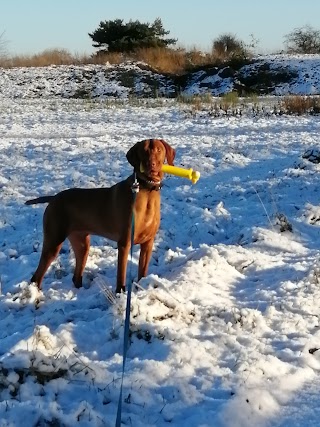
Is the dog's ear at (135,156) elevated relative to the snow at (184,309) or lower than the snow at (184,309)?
elevated

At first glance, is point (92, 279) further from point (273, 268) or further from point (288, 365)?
point (288, 365)

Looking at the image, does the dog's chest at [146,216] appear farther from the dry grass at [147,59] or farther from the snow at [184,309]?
the dry grass at [147,59]

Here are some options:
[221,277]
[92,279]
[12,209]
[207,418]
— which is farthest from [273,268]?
[12,209]

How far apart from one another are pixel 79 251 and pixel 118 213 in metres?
0.69

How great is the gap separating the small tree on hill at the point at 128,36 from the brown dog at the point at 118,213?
3907cm

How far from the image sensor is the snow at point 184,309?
123 inches

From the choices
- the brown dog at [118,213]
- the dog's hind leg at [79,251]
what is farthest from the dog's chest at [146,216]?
the dog's hind leg at [79,251]

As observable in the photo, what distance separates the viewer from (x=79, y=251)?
5219 mm

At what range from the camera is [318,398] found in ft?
10.5

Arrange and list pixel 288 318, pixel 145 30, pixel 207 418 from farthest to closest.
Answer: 1. pixel 145 30
2. pixel 288 318
3. pixel 207 418

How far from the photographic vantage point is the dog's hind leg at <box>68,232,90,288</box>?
515 centimetres

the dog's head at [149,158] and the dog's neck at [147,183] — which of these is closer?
the dog's head at [149,158]

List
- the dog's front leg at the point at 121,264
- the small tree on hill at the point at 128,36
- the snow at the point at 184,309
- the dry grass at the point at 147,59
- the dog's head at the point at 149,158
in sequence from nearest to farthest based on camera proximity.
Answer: the snow at the point at 184,309 → the dog's head at the point at 149,158 → the dog's front leg at the point at 121,264 → the dry grass at the point at 147,59 → the small tree on hill at the point at 128,36

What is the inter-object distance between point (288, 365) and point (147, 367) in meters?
0.82
